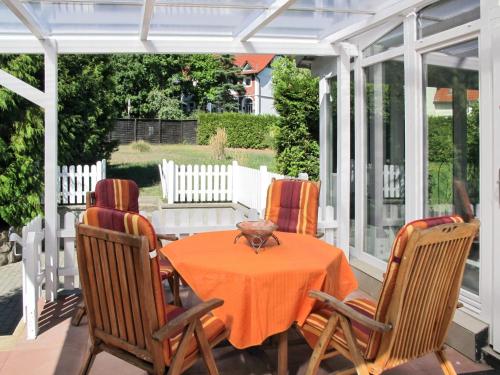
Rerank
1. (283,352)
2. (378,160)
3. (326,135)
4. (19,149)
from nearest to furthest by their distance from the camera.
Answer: (283,352), (378,160), (326,135), (19,149)

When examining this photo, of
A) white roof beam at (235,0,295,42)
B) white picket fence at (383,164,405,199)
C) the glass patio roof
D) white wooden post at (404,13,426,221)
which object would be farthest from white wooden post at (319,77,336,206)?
white wooden post at (404,13,426,221)

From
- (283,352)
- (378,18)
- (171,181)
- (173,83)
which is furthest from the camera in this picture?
(173,83)

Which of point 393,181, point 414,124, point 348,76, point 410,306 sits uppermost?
point 348,76

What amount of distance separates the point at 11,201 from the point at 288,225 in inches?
202

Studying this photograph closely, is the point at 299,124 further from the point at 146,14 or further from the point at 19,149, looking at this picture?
the point at 146,14

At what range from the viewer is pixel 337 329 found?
9.56 feet

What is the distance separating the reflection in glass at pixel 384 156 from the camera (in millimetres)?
5059

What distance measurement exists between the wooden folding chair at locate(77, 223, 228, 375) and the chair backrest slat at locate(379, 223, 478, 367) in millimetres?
928

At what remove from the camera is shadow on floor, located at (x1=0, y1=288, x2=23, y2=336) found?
200 inches

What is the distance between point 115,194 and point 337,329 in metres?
3.01

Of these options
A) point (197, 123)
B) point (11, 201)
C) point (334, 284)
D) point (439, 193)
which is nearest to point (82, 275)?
point (334, 284)

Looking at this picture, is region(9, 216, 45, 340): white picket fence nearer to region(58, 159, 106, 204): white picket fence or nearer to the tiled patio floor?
the tiled patio floor

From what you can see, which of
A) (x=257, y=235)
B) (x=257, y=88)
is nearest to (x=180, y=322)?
(x=257, y=235)

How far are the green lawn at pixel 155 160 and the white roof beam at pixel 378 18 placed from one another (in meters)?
10.5
